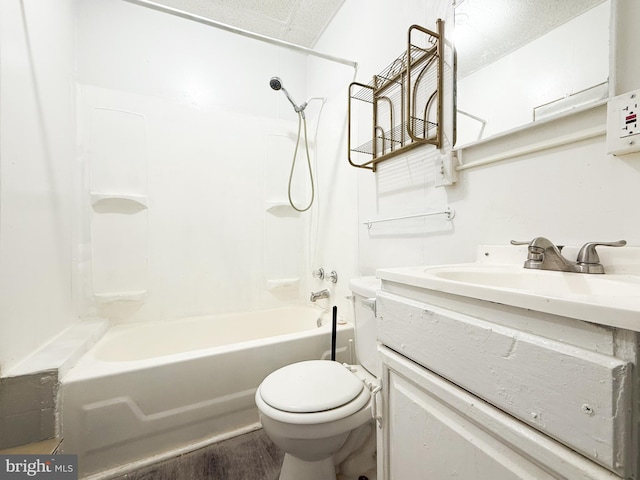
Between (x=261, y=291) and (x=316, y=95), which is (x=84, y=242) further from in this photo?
(x=316, y=95)

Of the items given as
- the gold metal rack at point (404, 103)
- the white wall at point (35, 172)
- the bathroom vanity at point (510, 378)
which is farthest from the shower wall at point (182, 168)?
the bathroom vanity at point (510, 378)

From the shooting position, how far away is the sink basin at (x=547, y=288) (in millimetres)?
330

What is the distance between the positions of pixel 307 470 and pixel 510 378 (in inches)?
34.7

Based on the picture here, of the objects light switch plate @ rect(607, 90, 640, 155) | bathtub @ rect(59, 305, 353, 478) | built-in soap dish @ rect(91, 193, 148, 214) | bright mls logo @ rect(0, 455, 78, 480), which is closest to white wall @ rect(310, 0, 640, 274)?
light switch plate @ rect(607, 90, 640, 155)

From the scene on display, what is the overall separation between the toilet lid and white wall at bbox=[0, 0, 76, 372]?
928 mm

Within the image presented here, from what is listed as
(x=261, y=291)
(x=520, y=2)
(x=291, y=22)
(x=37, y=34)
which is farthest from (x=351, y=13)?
(x=261, y=291)

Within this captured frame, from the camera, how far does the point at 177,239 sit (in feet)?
5.98

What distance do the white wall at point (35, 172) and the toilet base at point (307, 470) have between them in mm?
1041

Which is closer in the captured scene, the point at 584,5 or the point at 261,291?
the point at 584,5

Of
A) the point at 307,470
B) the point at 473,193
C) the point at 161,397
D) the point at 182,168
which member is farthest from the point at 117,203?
the point at 473,193

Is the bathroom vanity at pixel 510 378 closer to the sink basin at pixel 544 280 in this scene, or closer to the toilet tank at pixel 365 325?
the sink basin at pixel 544 280

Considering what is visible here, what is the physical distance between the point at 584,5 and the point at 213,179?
189 cm

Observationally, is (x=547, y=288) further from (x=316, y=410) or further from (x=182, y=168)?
(x=182, y=168)

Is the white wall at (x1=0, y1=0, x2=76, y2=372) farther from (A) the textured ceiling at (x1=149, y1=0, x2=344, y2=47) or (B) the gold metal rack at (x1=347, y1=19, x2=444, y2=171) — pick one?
(B) the gold metal rack at (x1=347, y1=19, x2=444, y2=171)
